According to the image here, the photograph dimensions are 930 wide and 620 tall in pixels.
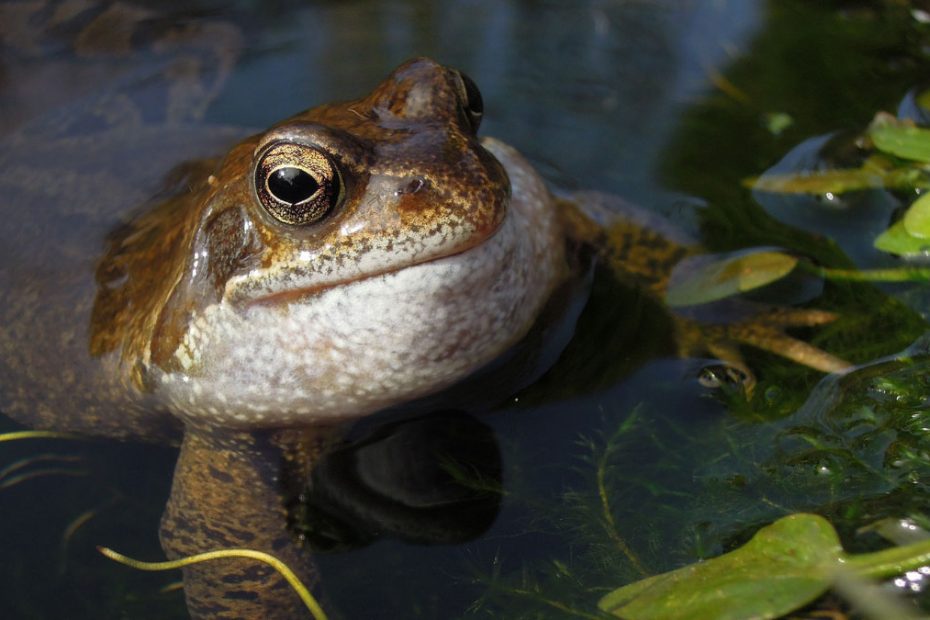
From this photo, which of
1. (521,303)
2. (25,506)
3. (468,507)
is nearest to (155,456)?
(25,506)

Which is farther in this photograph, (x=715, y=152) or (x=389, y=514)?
(x=715, y=152)

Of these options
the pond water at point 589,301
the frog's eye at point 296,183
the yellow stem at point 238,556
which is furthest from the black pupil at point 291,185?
the yellow stem at point 238,556

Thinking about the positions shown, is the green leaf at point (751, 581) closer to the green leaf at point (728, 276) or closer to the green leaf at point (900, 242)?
the green leaf at point (728, 276)

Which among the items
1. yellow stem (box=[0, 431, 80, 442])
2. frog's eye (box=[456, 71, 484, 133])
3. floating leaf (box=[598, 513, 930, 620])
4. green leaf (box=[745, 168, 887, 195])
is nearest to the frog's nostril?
frog's eye (box=[456, 71, 484, 133])

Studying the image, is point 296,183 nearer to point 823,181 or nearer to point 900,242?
point 900,242

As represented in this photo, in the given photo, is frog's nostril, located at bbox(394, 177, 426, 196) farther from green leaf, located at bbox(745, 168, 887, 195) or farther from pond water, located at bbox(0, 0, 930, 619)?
green leaf, located at bbox(745, 168, 887, 195)

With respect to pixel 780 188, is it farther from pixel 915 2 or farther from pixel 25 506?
pixel 25 506
